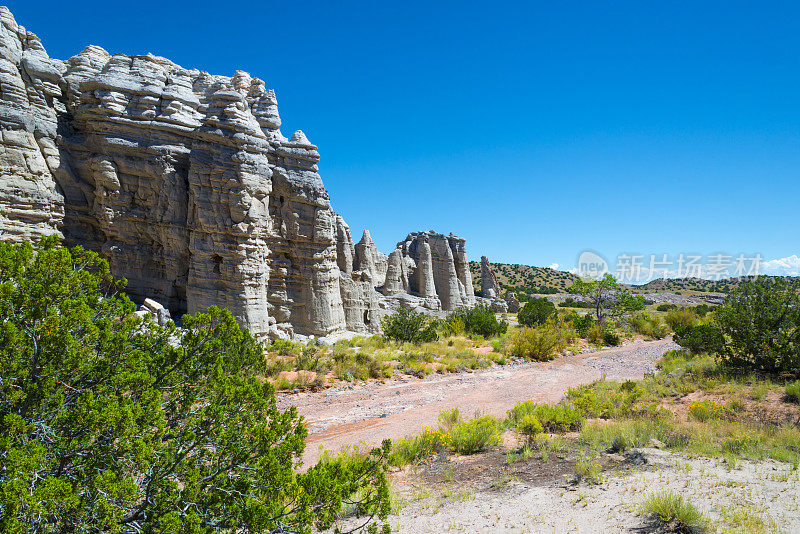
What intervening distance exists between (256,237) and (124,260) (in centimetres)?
806

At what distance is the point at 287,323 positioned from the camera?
22.5m

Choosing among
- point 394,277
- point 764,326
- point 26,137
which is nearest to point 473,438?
point 764,326

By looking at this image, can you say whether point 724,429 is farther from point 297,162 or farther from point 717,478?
point 297,162

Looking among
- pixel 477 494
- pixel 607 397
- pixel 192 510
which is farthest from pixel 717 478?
pixel 192 510

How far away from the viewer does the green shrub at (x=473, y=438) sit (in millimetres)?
7737

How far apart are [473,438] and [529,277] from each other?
291ft

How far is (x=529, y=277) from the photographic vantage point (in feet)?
302

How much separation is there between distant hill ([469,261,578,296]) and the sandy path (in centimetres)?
5813

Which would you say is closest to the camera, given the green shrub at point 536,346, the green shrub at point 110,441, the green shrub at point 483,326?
the green shrub at point 110,441

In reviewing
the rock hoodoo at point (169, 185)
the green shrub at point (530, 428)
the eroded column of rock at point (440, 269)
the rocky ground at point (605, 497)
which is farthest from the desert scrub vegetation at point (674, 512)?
the eroded column of rock at point (440, 269)

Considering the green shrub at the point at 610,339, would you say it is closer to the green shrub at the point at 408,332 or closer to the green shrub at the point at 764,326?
the green shrub at the point at 408,332

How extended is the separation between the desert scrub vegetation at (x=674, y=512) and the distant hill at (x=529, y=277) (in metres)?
69.9

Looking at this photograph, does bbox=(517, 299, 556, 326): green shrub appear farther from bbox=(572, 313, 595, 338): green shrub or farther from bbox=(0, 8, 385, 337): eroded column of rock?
bbox=(0, 8, 385, 337): eroded column of rock

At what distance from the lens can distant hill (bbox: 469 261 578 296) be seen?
265 ft
